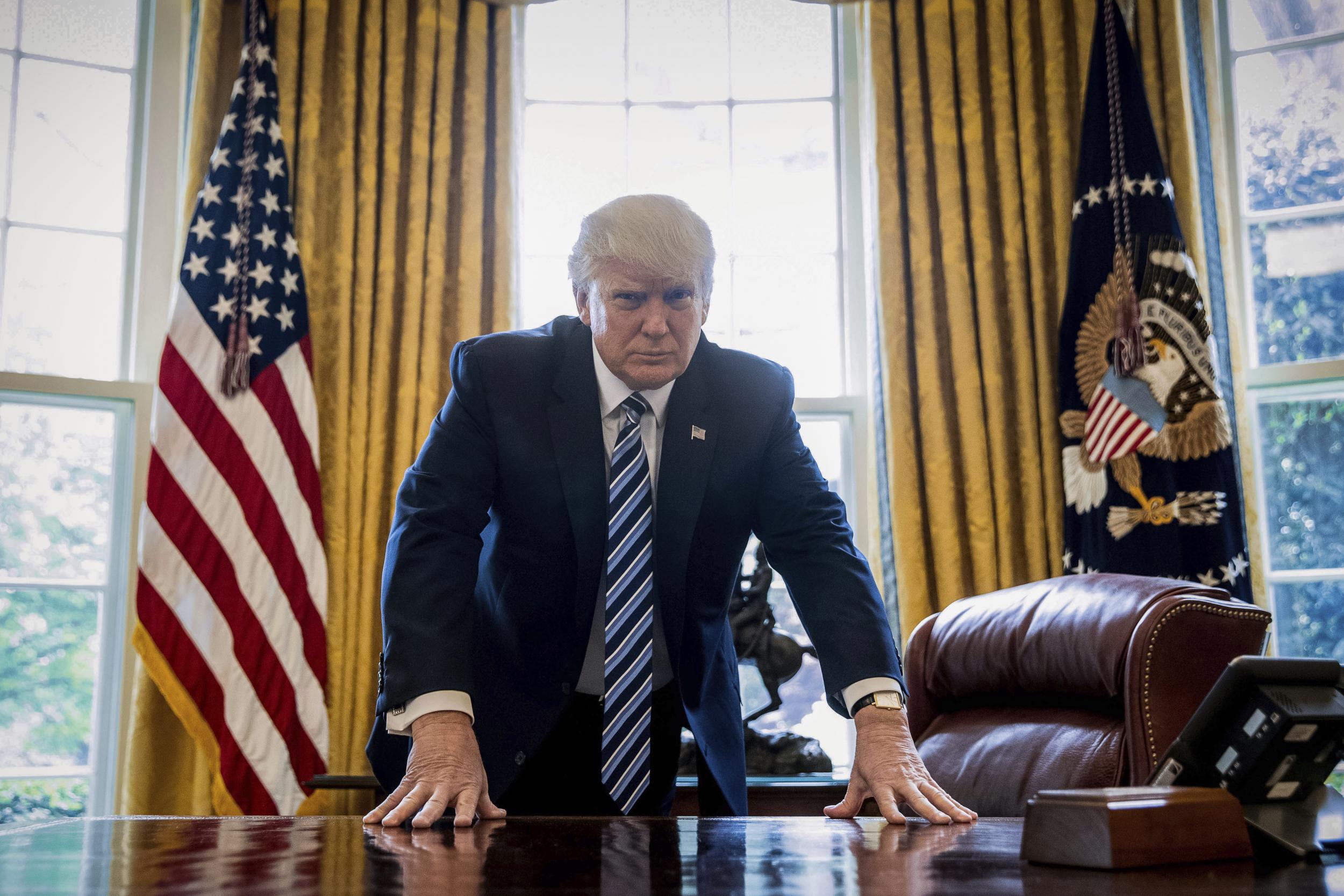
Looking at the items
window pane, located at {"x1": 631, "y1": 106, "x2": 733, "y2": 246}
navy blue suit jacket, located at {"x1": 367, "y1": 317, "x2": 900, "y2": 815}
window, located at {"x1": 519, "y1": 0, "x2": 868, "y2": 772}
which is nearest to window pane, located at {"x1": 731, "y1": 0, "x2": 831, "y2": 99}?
window, located at {"x1": 519, "y1": 0, "x2": 868, "y2": 772}

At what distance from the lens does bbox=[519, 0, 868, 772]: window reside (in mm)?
3721

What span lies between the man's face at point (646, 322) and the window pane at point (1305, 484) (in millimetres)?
2439

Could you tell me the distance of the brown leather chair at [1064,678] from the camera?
69.8 inches

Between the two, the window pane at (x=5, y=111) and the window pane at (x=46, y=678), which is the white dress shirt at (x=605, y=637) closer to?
the window pane at (x=46, y=678)

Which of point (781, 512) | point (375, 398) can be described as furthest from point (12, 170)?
point (781, 512)

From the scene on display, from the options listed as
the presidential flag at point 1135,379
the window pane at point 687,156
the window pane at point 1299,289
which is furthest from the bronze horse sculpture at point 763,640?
the window pane at point 1299,289

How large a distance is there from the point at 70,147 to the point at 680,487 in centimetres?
272

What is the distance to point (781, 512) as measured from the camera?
181cm

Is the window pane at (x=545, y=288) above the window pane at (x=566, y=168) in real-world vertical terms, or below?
below

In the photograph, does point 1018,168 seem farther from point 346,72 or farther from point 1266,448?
point 346,72

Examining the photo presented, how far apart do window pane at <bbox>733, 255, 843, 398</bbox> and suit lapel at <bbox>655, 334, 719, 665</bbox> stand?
6.19ft

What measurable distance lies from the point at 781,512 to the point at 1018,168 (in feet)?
6.85

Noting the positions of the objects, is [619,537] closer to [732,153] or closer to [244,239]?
[244,239]

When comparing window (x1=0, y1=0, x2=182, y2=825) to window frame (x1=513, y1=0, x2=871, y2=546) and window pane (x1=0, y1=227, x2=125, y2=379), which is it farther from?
window frame (x1=513, y1=0, x2=871, y2=546)
